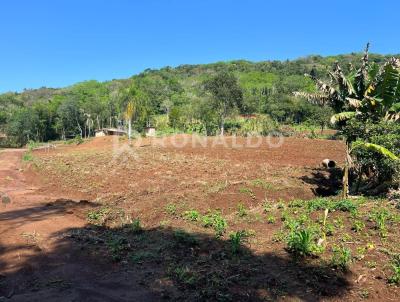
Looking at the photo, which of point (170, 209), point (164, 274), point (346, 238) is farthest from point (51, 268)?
point (346, 238)

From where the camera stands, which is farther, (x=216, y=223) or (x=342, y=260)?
(x=216, y=223)

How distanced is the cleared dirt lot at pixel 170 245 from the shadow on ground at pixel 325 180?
0.08 metres

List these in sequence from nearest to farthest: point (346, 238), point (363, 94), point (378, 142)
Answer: point (346, 238) < point (378, 142) < point (363, 94)

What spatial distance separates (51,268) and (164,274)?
83.9 inches

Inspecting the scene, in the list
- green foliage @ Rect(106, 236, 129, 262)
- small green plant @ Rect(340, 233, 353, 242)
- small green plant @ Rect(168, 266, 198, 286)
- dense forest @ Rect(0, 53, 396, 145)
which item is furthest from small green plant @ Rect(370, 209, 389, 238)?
dense forest @ Rect(0, 53, 396, 145)

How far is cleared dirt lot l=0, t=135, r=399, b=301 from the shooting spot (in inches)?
232

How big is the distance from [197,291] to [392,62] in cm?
1036

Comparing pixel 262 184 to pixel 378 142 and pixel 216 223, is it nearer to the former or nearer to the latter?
pixel 378 142

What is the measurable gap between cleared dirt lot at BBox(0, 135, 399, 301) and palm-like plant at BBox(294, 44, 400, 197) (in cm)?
327

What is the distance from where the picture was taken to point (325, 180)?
16.4 m

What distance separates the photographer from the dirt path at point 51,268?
5.76m

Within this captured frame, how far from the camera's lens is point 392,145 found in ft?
36.4

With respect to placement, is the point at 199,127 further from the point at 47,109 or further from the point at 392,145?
the point at 392,145

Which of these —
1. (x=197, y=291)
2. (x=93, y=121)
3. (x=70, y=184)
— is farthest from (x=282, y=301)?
(x=93, y=121)
